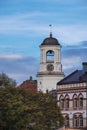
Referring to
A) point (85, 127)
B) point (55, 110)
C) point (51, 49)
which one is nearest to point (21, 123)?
point (55, 110)

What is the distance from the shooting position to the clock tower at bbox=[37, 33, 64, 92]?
12900 cm

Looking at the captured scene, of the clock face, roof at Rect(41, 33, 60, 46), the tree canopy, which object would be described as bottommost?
the tree canopy

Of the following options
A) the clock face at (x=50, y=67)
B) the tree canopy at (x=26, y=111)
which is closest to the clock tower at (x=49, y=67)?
the clock face at (x=50, y=67)

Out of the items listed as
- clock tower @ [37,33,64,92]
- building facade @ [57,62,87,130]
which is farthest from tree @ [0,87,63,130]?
clock tower @ [37,33,64,92]

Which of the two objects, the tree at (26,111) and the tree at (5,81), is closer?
the tree at (26,111)

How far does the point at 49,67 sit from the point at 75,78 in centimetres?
1304

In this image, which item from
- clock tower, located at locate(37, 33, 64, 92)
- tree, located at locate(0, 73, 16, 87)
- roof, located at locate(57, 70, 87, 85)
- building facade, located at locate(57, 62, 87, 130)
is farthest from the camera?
clock tower, located at locate(37, 33, 64, 92)

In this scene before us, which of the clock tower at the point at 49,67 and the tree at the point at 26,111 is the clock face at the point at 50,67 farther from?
the tree at the point at 26,111

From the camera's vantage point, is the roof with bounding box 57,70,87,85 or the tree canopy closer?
the tree canopy

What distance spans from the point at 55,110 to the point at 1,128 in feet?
34.1

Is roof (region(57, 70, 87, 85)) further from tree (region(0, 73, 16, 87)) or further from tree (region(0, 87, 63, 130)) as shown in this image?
tree (region(0, 87, 63, 130))

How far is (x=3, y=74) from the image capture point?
11869 centimetres

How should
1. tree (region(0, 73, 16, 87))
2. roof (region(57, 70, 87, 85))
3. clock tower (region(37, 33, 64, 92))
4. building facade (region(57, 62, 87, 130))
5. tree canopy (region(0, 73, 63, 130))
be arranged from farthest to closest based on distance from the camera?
1. clock tower (region(37, 33, 64, 92))
2. roof (region(57, 70, 87, 85))
3. tree (region(0, 73, 16, 87))
4. building facade (region(57, 62, 87, 130))
5. tree canopy (region(0, 73, 63, 130))

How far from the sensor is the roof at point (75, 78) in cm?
11462
